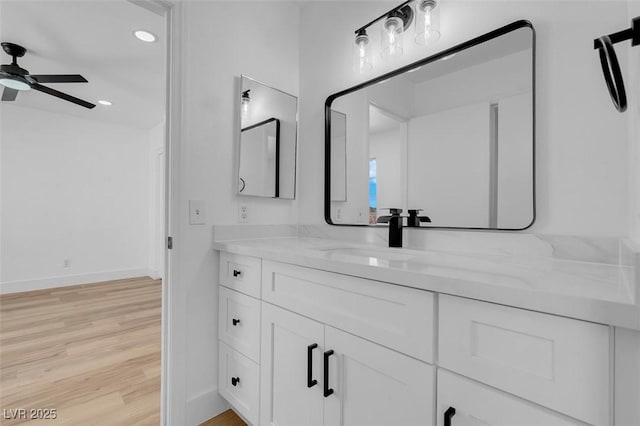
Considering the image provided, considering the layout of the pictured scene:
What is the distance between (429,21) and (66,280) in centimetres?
530

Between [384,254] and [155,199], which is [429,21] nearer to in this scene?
[384,254]

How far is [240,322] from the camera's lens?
1.45m

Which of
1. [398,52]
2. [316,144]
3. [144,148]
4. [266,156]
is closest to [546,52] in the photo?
[398,52]

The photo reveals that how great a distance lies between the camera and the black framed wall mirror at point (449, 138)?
1.12 m

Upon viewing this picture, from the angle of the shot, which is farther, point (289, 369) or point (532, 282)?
point (289, 369)

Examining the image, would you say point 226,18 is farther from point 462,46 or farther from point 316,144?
point 462,46

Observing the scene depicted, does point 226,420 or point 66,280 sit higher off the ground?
point 66,280

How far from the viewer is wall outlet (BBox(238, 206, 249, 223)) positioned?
171cm

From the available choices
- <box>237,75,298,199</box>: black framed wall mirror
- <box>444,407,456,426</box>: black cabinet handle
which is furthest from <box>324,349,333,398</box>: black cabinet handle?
<box>237,75,298,199</box>: black framed wall mirror

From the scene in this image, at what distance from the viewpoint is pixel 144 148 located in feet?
16.4

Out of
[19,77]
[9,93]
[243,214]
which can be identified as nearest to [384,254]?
[243,214]

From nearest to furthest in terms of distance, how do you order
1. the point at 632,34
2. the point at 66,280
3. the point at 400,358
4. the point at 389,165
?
the point at 632,34 → the point at 400,358 → the point at 389,165 → the point at 66,280

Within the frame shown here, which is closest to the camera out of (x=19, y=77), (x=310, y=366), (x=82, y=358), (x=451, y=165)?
(x=310, y=366)

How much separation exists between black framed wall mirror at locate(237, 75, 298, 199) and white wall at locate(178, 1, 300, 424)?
5 cm
